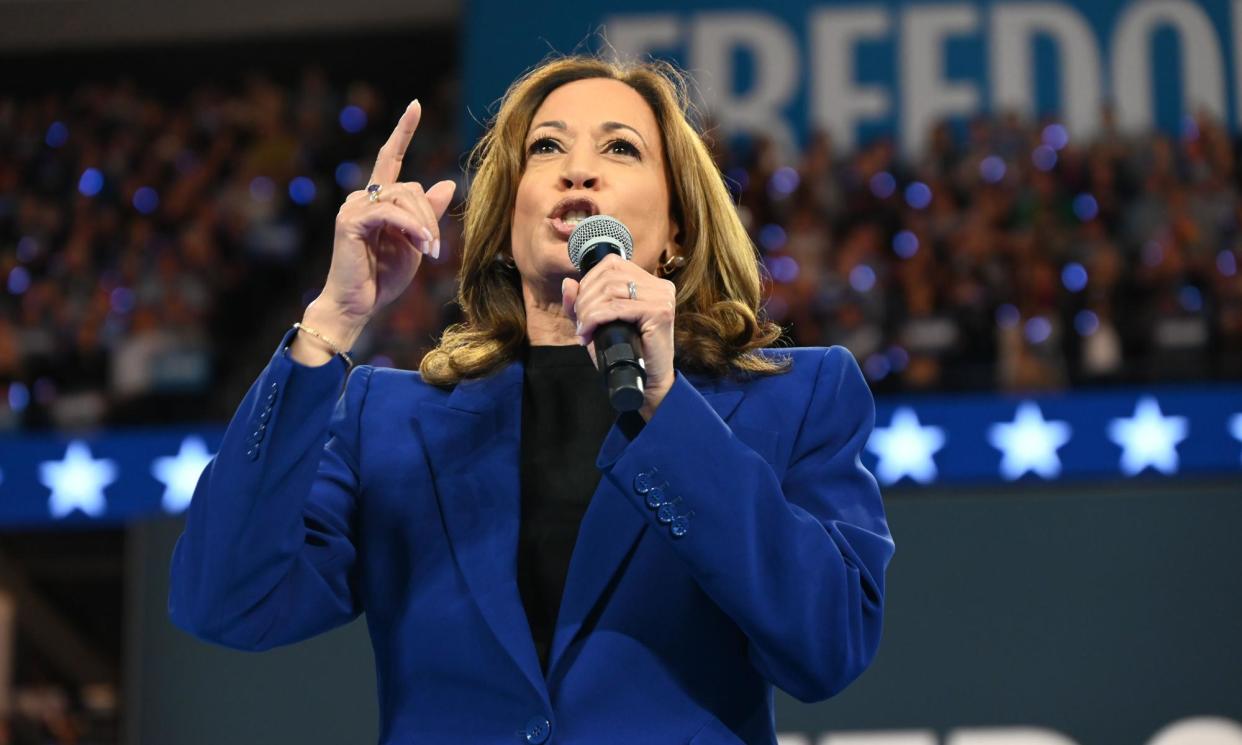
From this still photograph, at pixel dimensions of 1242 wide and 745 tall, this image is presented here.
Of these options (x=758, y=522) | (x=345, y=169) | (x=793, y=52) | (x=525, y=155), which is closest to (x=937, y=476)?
(x=525, y=155)

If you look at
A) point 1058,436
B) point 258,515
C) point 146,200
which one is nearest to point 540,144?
point 258,515

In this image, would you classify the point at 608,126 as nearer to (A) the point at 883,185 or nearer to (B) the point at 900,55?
(A) the point at 883,185

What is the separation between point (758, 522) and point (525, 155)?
Result: 0.56 m

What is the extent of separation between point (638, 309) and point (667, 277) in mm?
406

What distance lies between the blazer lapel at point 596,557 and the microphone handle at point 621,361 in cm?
13

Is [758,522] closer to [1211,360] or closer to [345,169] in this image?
[1211,360]

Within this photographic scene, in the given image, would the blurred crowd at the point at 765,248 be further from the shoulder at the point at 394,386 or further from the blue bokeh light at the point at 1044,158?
the shoulder at the point at 394,386

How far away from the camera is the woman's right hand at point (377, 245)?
1.38 metres

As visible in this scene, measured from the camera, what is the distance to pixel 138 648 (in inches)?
97.4

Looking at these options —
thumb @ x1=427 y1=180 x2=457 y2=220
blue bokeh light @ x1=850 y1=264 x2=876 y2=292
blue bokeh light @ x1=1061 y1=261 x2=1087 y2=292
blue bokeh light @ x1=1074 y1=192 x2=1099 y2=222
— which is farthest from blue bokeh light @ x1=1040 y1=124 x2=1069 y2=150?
thumb @ x1=427 y1=180 x2=457 y2=220

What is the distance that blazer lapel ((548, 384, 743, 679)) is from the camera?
1337 millimetres

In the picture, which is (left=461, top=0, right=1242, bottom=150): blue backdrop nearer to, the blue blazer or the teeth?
the teeth

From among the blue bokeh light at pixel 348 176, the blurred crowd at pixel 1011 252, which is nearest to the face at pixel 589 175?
the blurred crowd at pixel 1011 252

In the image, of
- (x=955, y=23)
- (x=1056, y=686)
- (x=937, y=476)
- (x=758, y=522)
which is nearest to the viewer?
(x=758, y=522)
